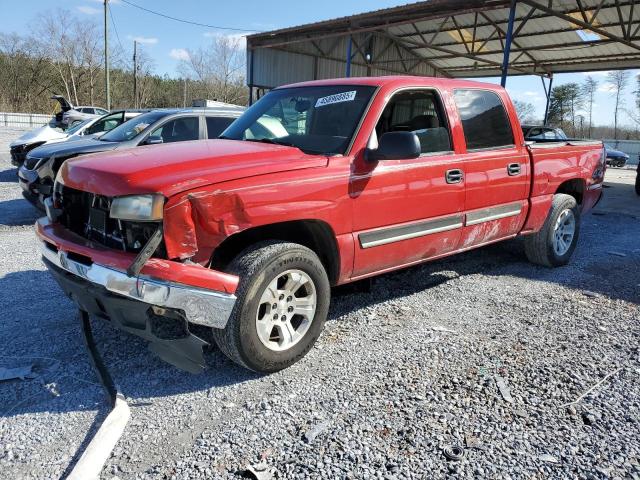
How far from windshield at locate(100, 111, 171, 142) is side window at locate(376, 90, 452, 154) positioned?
465 cm

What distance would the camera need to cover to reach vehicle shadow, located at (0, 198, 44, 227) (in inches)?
286

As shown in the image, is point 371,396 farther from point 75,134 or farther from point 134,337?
point 75,134

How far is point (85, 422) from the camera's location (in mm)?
2600

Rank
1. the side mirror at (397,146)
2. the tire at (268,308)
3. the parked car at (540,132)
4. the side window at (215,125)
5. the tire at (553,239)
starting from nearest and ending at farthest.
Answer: the tire at (268,308)
the side mirror at (397,146)
the tire at (553,239)
the side window at (215,125)
the parked car at (540,132)

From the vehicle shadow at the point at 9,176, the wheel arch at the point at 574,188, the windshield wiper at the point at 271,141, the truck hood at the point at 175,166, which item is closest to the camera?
the truck hood at the point at 175,166

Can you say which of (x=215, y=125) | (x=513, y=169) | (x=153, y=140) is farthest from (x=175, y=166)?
(x=215, y=125)

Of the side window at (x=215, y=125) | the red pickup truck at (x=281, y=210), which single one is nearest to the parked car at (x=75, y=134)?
the side window at (x=215, y=125)

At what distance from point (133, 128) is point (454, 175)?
17.7ft

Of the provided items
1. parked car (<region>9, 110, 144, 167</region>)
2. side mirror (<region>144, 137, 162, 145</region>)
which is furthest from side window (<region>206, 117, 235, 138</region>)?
parked car (<region>9, 110, 144, 167</region>)

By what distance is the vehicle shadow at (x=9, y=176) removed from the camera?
11047mm

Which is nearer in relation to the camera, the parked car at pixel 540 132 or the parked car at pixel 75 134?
the parked car at pixel 75 134

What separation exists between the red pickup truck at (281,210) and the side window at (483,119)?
2 cm

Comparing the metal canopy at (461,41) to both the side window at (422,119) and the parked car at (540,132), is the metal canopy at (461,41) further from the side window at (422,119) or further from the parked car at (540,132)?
the side window at (422,119)

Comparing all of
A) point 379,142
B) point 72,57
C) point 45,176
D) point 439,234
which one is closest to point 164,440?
point 379,142
